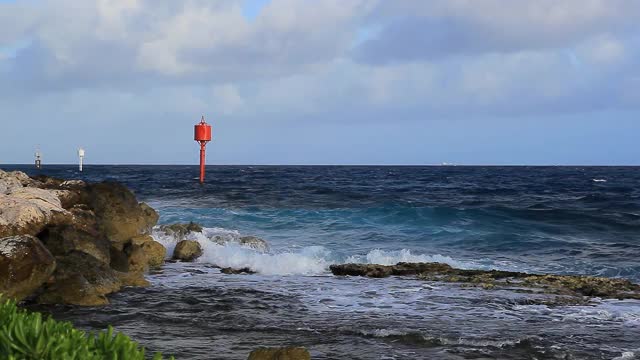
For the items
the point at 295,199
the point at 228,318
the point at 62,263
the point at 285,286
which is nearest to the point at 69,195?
the point at 62,263

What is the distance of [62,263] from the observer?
11875 mm

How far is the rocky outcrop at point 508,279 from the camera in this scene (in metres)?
13.8

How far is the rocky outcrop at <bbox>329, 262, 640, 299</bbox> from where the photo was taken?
13.8m

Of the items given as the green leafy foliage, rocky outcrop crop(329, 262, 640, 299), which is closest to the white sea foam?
rocky outcrop crop(329, 262, 640, 299)

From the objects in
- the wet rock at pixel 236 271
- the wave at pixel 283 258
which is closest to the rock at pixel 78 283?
the wet rock at pixel 236 271

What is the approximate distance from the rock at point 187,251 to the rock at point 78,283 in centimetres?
564

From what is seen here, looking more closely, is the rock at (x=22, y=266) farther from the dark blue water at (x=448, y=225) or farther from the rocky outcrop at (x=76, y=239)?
the dark blue water at (x=448, y=225)

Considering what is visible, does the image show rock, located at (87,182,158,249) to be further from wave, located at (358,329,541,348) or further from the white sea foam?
wave, located at (358,329,541,348)

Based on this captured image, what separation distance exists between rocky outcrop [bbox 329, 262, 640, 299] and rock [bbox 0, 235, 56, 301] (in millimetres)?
7365

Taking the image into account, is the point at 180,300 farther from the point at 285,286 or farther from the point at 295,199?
the point at 295,199

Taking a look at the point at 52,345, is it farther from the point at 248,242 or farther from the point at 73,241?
the point at 248,242

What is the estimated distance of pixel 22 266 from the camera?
10.7 m

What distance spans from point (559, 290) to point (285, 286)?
558cm

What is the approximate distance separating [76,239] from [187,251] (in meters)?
5.44
